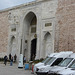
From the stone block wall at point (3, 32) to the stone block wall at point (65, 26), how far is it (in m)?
11.1

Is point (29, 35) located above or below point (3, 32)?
below

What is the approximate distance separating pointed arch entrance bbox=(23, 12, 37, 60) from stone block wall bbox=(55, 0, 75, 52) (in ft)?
20.1

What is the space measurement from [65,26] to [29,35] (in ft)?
27.4

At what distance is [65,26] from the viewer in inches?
946

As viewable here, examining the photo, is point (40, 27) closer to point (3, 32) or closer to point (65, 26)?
point (65, 26)

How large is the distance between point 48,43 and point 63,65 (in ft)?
46.8

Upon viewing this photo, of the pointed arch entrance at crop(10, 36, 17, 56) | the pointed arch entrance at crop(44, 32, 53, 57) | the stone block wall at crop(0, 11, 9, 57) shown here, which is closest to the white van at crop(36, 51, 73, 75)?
the pointed arch entrance at crop(44, 32, 53, 57)

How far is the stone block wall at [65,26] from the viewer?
23188 mm

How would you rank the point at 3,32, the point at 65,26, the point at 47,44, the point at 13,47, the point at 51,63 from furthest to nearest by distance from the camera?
the point at 3,32 < the point at 13,47 < the point at 47,44 < the point at 65,26 < the point at 51,63

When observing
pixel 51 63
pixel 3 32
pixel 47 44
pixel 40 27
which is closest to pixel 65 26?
pixel 47 44

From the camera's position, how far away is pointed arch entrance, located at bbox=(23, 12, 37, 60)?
30297 millimetres

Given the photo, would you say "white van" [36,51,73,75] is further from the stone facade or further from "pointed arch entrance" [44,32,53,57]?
"pointed arch entrance" [44,32,53,57]

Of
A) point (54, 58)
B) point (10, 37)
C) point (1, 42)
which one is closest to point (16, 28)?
point (10, 37)

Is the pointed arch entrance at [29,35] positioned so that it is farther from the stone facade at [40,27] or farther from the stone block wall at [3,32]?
the stone block wall at [3,32]
